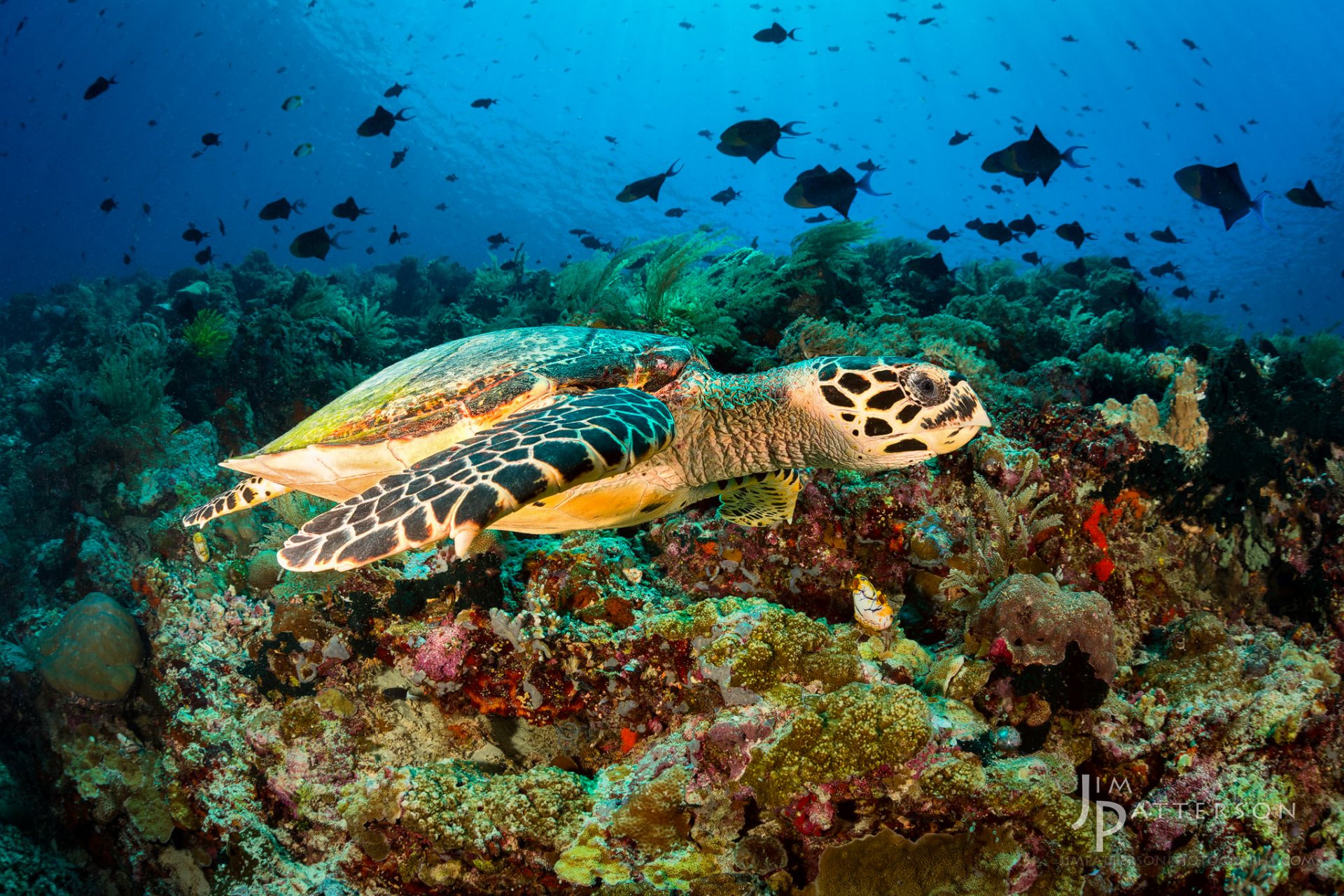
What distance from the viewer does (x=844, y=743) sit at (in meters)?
2.20

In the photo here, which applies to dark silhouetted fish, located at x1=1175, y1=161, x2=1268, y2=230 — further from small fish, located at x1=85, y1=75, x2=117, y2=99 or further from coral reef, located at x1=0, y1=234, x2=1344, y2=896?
small fish, located at x1=85, y1=75, x2=117, y2=99

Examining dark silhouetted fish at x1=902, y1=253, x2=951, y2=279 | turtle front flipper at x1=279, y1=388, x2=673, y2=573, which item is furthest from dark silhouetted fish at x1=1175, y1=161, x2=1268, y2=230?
turtle front flipper at x1=279, y1=388, x2=673, y2=573

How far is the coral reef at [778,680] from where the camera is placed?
2.25 meters

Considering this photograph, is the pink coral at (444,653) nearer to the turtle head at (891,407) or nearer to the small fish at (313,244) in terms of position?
the turtle head at (891,407)

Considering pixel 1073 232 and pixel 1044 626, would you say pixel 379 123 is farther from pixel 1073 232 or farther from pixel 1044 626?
pixel 1044 626

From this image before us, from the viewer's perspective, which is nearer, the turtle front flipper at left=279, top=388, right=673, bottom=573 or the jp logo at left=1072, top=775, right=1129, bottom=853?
the turtle front flipper at left=279, top=388, right=673, bottom=573

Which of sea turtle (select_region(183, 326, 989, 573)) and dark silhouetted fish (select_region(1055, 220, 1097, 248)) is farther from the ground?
sea turtle (select_region(183, 326, 989, 573))

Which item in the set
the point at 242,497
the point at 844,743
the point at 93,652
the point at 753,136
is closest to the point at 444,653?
the point at 844,743

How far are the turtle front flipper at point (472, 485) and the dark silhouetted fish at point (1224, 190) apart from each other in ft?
20.9

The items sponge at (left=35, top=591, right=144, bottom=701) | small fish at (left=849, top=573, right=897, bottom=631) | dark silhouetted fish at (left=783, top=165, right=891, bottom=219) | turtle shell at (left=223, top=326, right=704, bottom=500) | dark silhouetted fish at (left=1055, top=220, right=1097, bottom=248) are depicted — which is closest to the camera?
small fish at (left=849, top=573, right=897, bottom=631)

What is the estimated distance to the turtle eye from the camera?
2.49 meters

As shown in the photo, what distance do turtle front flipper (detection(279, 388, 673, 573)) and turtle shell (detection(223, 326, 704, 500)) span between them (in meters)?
0.49

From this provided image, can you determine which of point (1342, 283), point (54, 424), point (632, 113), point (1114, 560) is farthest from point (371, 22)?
point (1342, 283)

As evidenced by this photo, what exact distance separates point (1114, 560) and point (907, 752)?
6.80 feet
